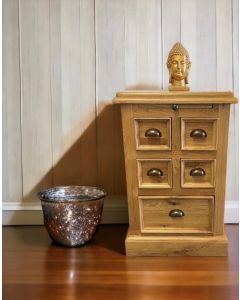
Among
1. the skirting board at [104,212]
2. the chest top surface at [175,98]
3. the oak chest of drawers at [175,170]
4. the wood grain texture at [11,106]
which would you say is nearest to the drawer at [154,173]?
the oak chest of drawers at [175,170]

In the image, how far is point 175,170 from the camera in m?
1.81

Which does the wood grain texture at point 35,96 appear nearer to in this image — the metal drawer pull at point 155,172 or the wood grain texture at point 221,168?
the metal drawer pull at point 155,172

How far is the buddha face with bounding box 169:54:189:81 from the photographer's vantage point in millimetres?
1953

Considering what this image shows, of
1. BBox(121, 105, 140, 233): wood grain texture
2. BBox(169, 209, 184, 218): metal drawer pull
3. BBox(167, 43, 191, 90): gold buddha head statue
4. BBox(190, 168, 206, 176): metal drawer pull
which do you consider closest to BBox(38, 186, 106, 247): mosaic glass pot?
BBox(121, 105, 140, 233): wood grain texture

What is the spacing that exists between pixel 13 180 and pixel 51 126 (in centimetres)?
34

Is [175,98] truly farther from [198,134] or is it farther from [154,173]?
[154,173]

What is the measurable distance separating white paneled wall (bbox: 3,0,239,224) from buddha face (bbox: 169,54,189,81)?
33cm

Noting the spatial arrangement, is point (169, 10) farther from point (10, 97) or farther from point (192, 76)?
point (10, 97)

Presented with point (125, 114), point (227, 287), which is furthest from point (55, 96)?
point (227, 287)

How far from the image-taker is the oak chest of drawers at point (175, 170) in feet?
5.81

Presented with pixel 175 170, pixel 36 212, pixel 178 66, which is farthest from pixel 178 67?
pixel 36 212

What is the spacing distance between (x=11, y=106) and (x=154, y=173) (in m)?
0.92

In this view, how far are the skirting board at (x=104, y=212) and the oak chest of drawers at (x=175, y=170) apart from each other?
1.60ft

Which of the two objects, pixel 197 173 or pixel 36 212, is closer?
pixel 197 173
